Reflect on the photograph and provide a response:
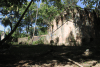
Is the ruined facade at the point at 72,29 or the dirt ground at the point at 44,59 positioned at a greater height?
the ruined facade at the point at 72,29

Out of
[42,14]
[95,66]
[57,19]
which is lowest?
[95,66]

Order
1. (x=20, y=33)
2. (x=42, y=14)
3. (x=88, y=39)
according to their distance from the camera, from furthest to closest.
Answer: (x=20, y=33) < (x=42, y=14) < (x=88, y=39)

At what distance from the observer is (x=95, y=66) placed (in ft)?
→ 14.2

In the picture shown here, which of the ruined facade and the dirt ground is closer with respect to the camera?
the dirt ground

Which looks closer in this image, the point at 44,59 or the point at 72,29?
the point at 44,59

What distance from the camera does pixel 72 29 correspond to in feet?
42.4

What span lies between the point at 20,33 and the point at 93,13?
89.4 feet

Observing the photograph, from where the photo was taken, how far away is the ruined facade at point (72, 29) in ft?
40.7

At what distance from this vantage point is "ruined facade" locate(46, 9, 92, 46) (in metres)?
12.4

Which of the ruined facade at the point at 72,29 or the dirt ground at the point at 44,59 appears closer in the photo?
the dirt ground at the point at 44,59

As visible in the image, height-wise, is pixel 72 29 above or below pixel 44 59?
above

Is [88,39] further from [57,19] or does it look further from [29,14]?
[29,14]

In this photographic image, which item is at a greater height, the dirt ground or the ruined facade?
the ruined facade

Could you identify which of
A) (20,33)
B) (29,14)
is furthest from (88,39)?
(20,33)
